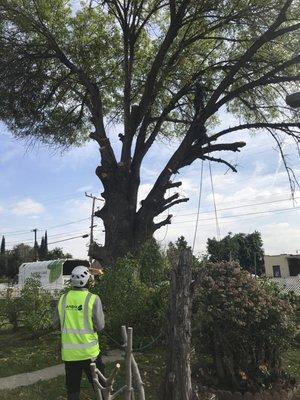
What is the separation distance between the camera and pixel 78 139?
19.4 metres

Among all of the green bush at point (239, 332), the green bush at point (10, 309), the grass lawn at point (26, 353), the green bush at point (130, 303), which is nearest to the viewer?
the green bush at point (239, 332)

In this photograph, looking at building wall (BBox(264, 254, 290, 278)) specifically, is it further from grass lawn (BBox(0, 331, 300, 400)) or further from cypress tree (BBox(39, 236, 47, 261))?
grass lawn (BBox(0, 331, 300, 400))

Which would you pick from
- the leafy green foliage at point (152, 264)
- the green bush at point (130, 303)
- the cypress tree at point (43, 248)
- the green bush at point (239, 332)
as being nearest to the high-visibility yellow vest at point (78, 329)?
the green bush at point (239, 332)

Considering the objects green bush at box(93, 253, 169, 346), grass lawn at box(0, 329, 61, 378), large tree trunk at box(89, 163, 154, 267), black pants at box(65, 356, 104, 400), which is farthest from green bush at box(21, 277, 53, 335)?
black pants at box(65, 356, 104, 400)

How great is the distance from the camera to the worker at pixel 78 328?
19.8 feet

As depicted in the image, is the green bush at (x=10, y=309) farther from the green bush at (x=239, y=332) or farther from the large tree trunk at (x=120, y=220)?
the green bush at (x=239, y=332)

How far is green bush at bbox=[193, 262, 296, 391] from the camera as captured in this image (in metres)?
6.96

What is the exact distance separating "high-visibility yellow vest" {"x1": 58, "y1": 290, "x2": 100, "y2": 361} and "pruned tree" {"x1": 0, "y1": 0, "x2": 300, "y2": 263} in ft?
23.9

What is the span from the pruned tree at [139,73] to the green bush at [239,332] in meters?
6.51

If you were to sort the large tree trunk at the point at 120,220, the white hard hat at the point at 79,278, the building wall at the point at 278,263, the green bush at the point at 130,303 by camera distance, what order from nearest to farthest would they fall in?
the white hard hat at the point at 79,278 → the green bush at the point at 130,303 → the large tree trunk at the point at 120,220 → the building wall at the point at 278,263

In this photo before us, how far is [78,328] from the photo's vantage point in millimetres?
6062

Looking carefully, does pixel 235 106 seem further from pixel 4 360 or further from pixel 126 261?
pixel 4 360

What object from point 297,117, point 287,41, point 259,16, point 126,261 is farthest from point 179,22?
point 126,261

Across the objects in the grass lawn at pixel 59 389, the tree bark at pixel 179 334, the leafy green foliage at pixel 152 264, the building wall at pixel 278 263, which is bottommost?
the grass lawn at pixel 59 389
